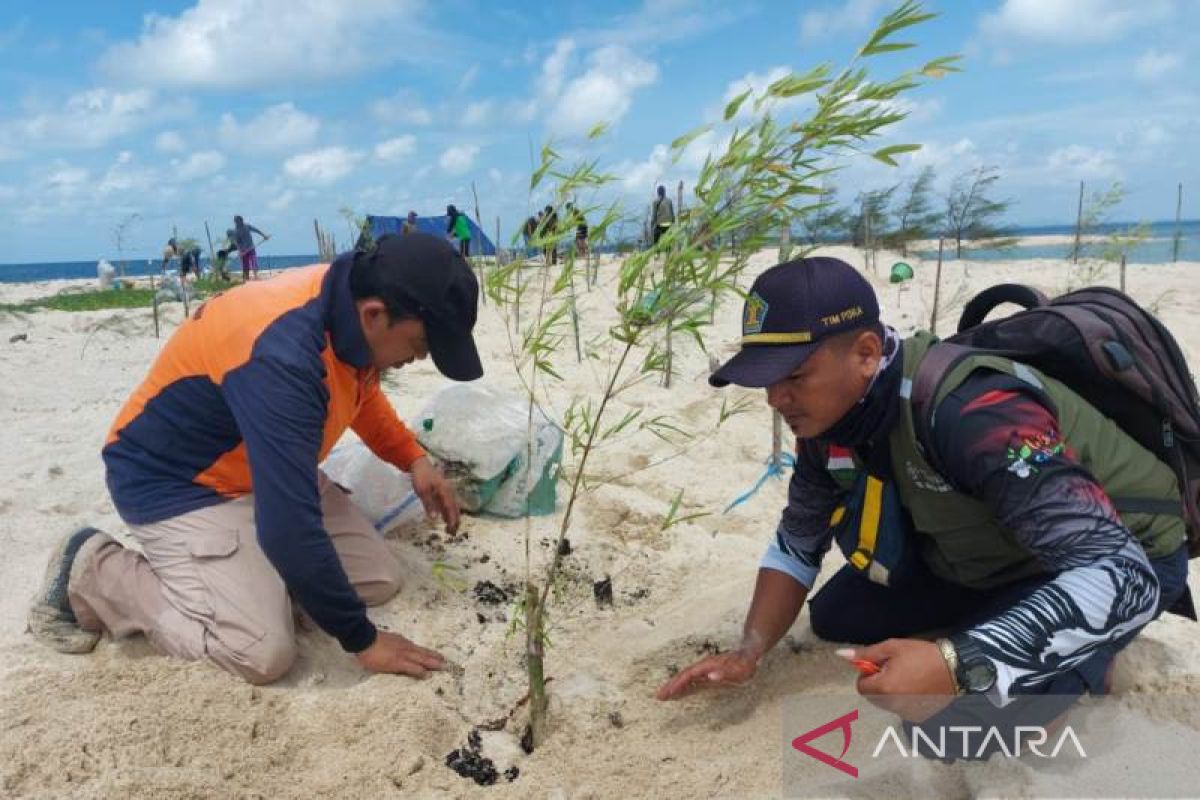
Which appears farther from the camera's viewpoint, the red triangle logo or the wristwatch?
the red triangle logo

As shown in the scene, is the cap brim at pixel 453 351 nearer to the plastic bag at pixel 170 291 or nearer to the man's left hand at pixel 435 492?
the man's left hand at pixel 435 492

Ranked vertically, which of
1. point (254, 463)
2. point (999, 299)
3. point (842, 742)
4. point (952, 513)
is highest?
point (999, 299)

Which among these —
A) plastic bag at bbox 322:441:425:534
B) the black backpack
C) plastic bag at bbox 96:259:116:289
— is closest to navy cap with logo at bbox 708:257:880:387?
the black backpack

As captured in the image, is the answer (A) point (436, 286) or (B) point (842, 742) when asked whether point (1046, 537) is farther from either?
(A) point (436, 286)

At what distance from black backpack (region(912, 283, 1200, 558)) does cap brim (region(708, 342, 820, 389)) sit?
0.27m

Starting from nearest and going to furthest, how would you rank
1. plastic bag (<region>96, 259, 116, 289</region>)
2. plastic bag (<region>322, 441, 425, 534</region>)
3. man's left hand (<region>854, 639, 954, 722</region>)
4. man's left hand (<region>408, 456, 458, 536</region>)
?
man's left hand (<region>854, 639, 954, 722</region>)
man's left hand (<region>408, 456, 458, 536</region>)
plastic bag (<region>322, 441, 425, 534</region>)
plastic bag (<region>96, 259, 116, 289</region>)

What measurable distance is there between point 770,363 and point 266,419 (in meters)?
1.32

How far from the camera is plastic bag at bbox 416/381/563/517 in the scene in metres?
3.52

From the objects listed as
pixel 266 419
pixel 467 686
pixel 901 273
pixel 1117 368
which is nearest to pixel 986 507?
pixel 1117 368

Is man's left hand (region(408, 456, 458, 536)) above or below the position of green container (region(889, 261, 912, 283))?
below

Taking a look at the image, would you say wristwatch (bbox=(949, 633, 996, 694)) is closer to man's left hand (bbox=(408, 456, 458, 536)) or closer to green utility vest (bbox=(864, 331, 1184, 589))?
green utility vest (bbox=(864, 331, 1184, 589))

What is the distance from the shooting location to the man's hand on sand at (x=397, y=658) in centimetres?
237

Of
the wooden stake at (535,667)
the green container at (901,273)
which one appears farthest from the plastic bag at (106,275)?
the wooden stake at (535,667)

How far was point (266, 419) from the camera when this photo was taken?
2143mm
